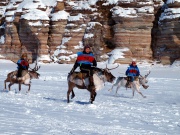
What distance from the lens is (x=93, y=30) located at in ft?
157

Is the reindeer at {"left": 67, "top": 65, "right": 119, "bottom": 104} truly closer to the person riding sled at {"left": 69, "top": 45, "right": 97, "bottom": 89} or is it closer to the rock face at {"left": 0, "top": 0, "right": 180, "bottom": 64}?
the person riding sled at {"left": 69, "top": 45, "right": 97, "bottom": 89}

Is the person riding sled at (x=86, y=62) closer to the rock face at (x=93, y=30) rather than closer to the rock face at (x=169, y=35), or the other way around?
the rock face at (x=93, y=30)

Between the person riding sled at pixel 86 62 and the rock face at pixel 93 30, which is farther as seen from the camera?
the rock face at pixel 93 30

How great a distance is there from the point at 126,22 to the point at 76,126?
132ft

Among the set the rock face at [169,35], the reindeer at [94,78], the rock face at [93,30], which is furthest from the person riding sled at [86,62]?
the rock face at [169,35]

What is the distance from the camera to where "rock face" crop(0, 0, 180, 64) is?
147ft

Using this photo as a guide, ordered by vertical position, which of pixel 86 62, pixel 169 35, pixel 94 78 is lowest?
pixel 94 78

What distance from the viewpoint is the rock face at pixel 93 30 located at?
4488cm

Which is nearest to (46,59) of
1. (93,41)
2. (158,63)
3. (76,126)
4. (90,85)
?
(93,41)

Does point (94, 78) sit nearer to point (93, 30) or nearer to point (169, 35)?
point (169, 35)

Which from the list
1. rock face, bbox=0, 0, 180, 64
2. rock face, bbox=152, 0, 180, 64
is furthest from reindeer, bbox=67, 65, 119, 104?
rock face, bbox=152, 0, 180, 64

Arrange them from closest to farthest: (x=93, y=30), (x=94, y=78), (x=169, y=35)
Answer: (x=94, y=78), (x=169, y=35), (x=93, y=30)

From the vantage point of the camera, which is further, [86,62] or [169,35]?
[169,35]

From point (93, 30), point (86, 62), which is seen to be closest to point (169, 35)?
point (93, 30)
